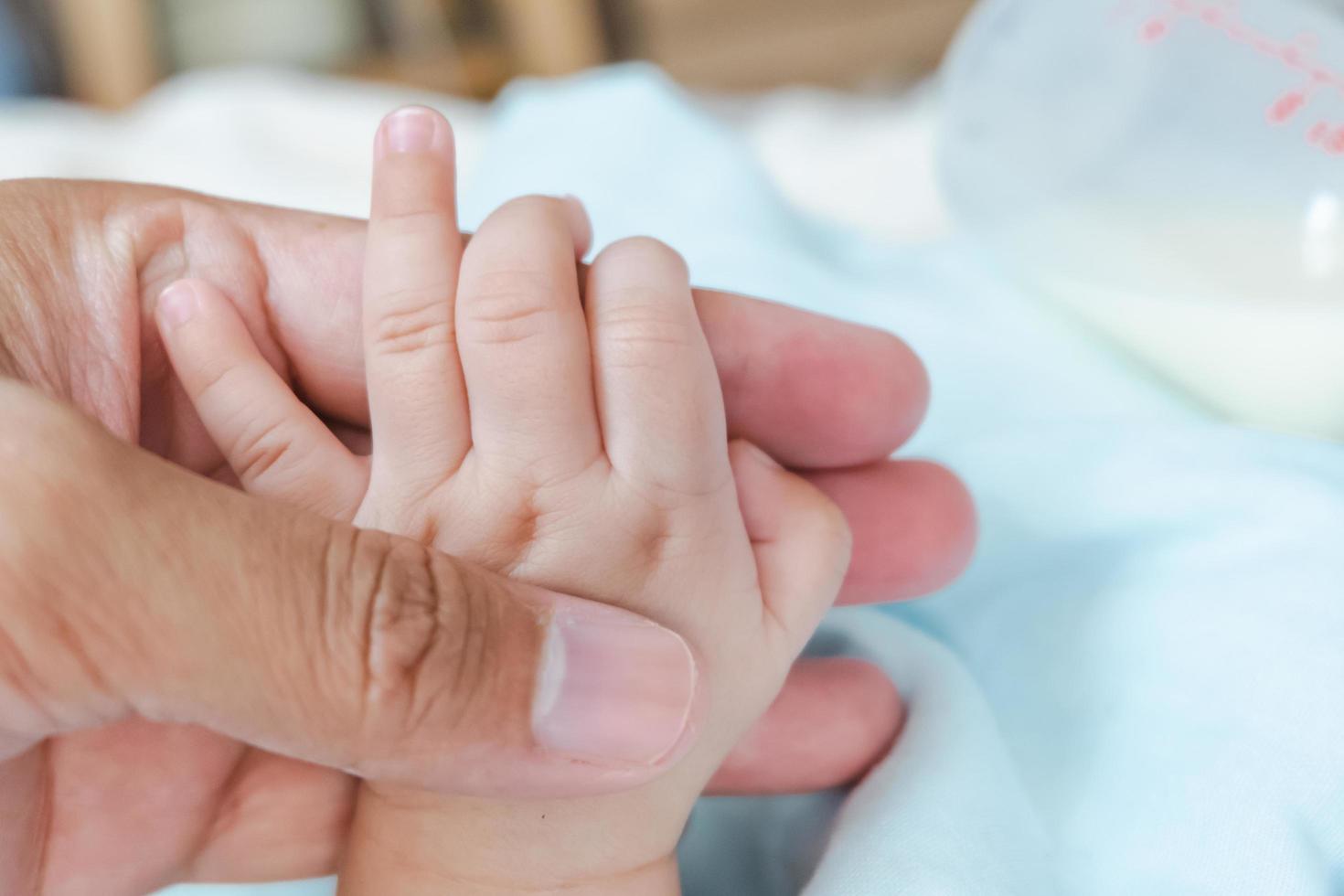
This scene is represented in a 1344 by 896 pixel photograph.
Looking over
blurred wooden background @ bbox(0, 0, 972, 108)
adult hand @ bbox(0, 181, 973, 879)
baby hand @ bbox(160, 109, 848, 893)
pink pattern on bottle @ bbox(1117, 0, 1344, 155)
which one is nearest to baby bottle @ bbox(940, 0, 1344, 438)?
pink pattern on bottle @ bbox(1117, 0, 1344, 155)

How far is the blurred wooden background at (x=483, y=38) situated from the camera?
2219mm

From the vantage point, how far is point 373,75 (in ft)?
8.16

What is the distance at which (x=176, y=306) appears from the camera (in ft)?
1.77

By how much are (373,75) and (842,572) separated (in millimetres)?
2238

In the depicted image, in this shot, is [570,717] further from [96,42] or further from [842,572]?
[96,42]

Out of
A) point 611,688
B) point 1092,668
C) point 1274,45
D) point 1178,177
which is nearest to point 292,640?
point 611,688

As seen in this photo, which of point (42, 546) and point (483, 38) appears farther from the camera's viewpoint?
point (483, 38)

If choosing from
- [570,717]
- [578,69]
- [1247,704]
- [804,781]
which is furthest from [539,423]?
[578,69]

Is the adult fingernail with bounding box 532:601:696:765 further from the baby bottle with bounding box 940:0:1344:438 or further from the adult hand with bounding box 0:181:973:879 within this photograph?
the baby bottle with bounding box 940:0:1344:438

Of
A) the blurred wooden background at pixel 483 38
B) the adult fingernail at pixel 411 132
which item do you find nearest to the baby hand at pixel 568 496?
the adult fingernail at pixel 411 132

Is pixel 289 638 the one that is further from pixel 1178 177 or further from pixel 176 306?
pixel 1178 177

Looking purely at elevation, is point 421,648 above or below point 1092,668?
above

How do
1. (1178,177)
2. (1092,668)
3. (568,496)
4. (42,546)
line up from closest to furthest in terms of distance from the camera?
1. (42,546)
2. (568,496)
3. (1092,668)
4. (1178,177)

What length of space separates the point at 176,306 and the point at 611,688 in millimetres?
279
